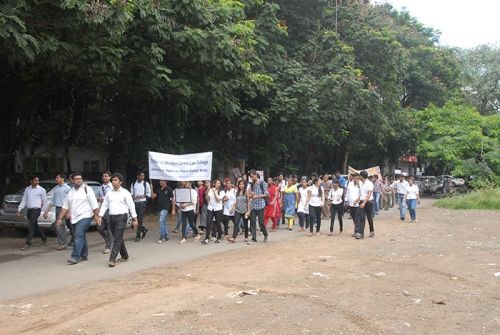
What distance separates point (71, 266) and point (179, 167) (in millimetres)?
4711

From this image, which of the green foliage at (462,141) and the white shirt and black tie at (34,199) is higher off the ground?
Result: the green foliage at (462,141)

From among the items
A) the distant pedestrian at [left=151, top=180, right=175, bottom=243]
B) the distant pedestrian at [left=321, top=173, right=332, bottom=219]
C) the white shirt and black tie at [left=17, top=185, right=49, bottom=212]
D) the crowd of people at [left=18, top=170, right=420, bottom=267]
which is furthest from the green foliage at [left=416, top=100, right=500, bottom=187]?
the white shirt and black tie at [left=17, top=185, right=49, bottom=212]

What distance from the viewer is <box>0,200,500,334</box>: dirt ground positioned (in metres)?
6.27

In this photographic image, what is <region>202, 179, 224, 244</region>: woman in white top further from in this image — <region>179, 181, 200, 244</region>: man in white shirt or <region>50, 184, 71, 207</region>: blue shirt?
A: <region>50, 184, 71, 207</region>: blue shirt

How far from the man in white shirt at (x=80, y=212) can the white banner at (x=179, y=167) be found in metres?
3.42

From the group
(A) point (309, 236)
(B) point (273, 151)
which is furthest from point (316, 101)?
(A) point (309, 236)

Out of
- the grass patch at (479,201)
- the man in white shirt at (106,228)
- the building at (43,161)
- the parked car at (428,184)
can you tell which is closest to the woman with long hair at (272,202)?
the man in white shirt at (106,228)

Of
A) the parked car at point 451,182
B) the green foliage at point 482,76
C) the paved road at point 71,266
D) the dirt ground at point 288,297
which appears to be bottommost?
the dirt ground at point 288,297

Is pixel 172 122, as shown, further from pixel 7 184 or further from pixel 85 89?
pixel 7 184

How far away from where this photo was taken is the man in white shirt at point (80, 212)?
1071cm

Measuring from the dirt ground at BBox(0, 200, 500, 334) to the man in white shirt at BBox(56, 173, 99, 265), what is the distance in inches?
68.6

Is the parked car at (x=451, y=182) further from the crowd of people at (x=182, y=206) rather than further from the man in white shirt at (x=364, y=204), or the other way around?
the man in white shirt at (x=364, y=204)

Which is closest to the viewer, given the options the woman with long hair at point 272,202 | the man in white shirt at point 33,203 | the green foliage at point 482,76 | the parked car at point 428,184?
the man in white shirt at point 33,203

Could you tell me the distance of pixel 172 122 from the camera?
2272 centimetres
